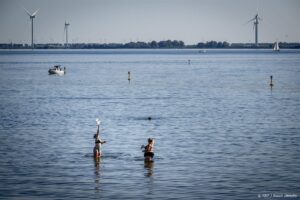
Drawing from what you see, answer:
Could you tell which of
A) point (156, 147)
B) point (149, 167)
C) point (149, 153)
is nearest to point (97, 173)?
point (149, 167)

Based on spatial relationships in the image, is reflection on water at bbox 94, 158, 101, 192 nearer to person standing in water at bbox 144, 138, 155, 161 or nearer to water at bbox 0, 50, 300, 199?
water at bbox 0, 50, 300, 199

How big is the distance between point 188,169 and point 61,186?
29.0 feet

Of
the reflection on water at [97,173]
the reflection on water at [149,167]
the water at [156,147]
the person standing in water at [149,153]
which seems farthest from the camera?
the person standing in water at [149,153]

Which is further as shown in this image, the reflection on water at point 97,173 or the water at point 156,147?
the reflection on water at point 97,173

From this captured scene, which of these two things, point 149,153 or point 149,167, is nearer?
point 149,167

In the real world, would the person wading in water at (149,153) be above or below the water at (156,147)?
above

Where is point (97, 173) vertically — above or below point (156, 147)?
below

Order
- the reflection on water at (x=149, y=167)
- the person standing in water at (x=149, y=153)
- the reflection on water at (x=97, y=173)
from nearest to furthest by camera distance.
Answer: the reflection on water at (x=97, y=173), the reflection on water at (x=149, y=167), the person standing in water at (x=149, y=153)

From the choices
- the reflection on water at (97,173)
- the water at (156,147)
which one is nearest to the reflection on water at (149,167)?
the water at (156,147)

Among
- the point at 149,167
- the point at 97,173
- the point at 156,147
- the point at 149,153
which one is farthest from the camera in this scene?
the point at 156,147

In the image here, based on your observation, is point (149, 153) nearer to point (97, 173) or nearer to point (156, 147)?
point (97, 173)

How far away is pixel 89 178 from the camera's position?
43344mm

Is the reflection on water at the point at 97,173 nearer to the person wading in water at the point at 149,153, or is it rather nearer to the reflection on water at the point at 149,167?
the reflection on water at the point at 149,167

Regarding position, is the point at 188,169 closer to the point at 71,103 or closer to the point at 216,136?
the point at 216,136
